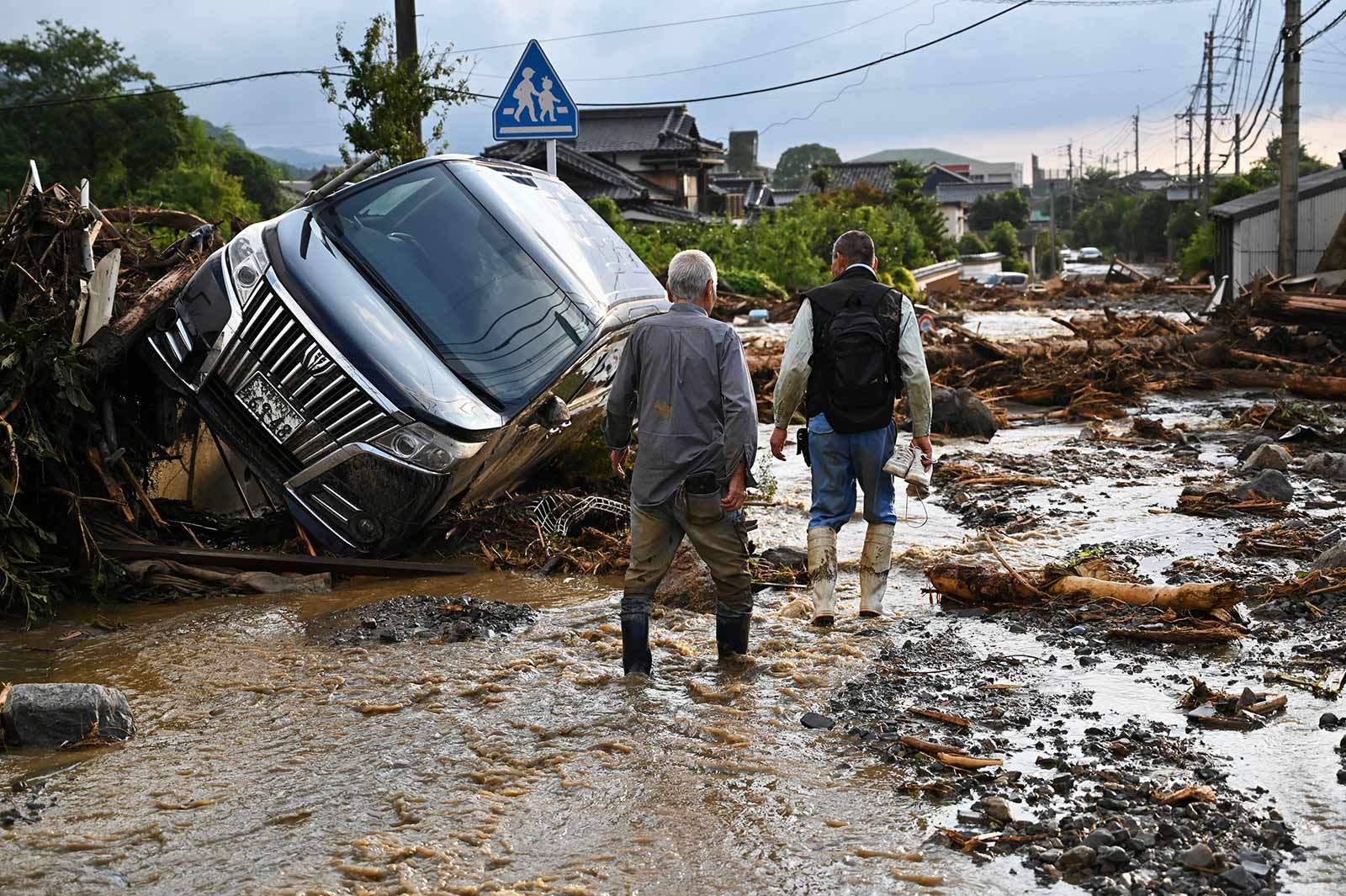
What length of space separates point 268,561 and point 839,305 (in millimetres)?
3369

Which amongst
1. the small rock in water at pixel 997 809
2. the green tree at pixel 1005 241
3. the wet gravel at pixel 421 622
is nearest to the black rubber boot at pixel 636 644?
the wet gravel at pixel 421 622

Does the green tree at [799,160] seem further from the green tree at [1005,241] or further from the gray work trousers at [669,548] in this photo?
the gray work trousers at [669,548]

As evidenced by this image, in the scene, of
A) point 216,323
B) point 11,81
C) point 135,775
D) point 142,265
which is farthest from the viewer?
point 11,81

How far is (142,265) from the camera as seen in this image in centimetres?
763

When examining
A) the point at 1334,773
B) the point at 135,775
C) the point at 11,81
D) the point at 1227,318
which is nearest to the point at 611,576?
the point at 135,775

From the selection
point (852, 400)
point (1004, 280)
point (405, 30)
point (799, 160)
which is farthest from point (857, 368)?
point (799, 160)

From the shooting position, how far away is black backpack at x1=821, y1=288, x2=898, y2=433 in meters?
5.79

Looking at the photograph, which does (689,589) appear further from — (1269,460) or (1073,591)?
(1269,460)

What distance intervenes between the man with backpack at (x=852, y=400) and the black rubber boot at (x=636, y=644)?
1.11m

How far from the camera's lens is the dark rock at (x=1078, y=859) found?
3.29m

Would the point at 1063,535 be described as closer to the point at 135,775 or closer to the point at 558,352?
the point at 558,352

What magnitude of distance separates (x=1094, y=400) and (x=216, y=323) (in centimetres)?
1054

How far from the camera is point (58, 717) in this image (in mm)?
4332

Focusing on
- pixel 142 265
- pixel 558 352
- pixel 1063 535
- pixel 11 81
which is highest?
pixel 11 81
